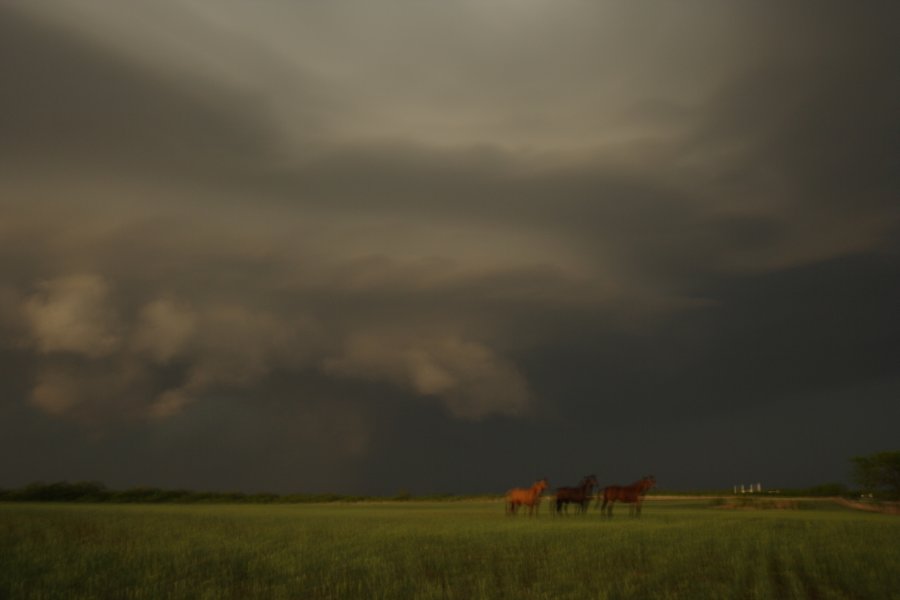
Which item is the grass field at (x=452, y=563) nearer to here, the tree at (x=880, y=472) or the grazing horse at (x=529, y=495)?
the grazing horse at (x=529, y=495)

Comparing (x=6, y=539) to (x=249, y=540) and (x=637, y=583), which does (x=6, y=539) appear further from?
(x=637, y=583)

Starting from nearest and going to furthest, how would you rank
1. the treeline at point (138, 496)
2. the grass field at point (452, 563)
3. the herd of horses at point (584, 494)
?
the grass field at point (452, 563) → the herd of horses at point (584, 494) → the treeline at point (138, 496)

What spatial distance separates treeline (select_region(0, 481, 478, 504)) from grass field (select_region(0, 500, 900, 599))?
161ft

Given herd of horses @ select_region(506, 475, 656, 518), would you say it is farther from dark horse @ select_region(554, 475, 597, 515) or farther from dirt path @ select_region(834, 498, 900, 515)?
dirt path @ select_region(834, 498, 900, 515)

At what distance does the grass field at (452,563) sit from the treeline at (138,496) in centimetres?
4909

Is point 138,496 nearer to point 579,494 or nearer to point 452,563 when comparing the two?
point 579,494

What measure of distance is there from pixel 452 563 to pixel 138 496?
207ft

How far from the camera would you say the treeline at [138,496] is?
64.0m

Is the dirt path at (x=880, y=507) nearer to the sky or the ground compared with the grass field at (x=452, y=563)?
nearer to the sky

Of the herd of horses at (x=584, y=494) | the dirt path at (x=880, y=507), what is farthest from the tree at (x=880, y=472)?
the herd of horses at (x=584, y=494)

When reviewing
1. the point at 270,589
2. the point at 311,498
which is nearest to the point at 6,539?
the point at 270,589

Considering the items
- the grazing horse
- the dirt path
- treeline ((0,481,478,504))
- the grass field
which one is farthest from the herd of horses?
treeline ((0,481,478,504))

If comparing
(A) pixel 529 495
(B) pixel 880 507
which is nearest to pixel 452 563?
(A) pixel 529 495

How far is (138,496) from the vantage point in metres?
67.5
